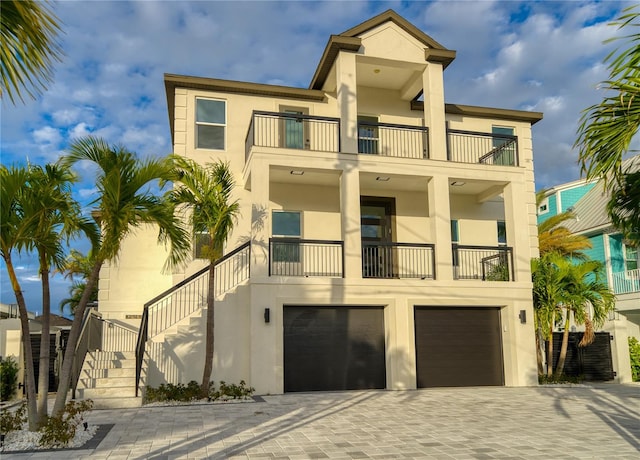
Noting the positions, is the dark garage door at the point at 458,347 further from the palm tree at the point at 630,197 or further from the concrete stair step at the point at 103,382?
the palm tree at the point at 630,197

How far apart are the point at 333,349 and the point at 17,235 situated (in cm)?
837

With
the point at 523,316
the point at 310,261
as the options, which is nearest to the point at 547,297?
the point at 523,316

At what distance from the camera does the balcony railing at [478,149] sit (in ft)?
54.6

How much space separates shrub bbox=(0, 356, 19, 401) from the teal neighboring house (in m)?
17.7

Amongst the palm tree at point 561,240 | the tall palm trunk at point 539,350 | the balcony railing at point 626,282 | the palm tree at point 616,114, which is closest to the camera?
the palm tree at point 616,114

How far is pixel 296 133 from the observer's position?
54.4 feet

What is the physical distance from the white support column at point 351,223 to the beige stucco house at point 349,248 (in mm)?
28

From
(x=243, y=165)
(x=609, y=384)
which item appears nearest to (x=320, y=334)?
(x=243, y=165)

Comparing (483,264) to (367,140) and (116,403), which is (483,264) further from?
(116,403)

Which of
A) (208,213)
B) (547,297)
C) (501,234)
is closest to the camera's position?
(208,213)

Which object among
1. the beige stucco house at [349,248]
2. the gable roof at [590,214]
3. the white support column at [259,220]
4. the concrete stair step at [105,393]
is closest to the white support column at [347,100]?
the beige stucco house at [349,248]

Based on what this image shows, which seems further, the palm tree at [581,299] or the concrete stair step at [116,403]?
the palm tree at [581,299]

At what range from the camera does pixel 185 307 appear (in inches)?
577

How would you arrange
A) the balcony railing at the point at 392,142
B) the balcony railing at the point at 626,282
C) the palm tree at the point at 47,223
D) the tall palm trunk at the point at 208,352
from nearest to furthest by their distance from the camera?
the palm tree at the point at 47,223 < the tall palm trunk at the point at 208,352 < the balcony railing at the point at 392,142 < the balcony railing at the point at 626,282
